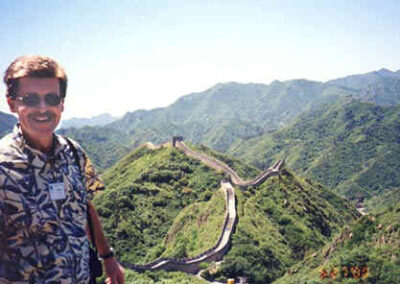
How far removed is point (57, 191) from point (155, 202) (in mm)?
47365

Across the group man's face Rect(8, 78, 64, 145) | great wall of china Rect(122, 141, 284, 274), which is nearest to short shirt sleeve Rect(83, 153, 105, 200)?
man's face Rect(8, 78, 64, 145)

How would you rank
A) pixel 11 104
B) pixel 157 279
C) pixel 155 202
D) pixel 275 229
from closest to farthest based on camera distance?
1. pixel 11 104
2. pixel 157 279
3. pixel 275 229
4. pixel 155 202

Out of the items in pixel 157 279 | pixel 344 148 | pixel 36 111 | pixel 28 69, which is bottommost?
pixel 344 148

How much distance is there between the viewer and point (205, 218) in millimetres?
40562

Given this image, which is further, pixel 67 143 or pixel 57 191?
pixel 67 143

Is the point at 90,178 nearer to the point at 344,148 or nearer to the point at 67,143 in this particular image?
the point at 67,143

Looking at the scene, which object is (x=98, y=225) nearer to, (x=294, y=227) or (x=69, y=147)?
(x=69, y=147)

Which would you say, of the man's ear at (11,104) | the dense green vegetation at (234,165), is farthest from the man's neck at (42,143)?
the dense green vegetation at (234,165)

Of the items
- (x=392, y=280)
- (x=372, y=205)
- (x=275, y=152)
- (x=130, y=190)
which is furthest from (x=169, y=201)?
(x=275, y=152)

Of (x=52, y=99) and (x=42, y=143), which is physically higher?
(x=52, y=99)

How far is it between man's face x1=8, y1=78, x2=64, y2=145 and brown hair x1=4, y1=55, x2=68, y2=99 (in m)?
0.04
